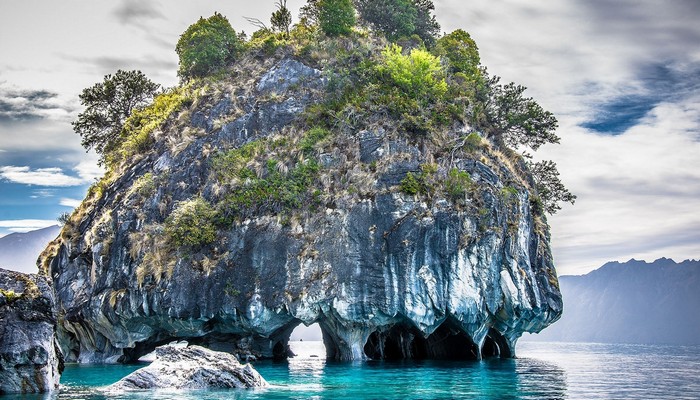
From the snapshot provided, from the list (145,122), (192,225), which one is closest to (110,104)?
(145,122)

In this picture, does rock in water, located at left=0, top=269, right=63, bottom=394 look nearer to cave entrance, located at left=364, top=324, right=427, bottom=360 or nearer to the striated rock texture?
the striated rock texture

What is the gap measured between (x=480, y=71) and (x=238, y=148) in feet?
79.0

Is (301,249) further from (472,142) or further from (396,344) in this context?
(472,142)

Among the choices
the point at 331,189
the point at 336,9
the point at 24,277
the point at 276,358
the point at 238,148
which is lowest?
the point at 276,358

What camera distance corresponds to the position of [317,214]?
44.2 meters

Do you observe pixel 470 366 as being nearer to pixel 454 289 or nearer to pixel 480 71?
pixel 454 289

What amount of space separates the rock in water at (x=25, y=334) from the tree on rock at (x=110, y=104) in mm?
36807

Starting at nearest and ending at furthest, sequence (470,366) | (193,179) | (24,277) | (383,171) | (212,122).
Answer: (24,277), (470,366), (383,171), (193,179), (212,122)

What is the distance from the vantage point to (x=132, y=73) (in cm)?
5897

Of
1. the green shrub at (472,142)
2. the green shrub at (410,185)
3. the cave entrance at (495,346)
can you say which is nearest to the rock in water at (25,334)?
the green shrub at (410,185)

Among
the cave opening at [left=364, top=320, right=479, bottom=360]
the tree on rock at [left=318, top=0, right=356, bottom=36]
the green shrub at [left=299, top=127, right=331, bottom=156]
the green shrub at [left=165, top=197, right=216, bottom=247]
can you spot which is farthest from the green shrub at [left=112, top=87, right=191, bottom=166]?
the cave opening at [left=364, top=320, right=479, bottom=360]

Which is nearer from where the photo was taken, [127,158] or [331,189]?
[331,189]

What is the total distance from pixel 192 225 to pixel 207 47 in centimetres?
1996

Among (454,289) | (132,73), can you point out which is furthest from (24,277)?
(132,73)
